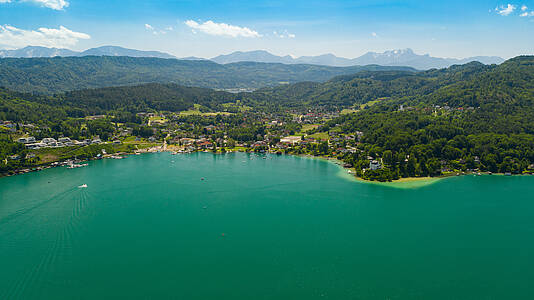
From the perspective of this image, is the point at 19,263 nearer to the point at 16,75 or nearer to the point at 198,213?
the point at 198,213

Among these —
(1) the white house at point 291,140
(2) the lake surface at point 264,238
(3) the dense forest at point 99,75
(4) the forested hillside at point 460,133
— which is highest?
(3) the dense forest at point 99,75

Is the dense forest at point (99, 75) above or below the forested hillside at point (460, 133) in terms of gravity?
above

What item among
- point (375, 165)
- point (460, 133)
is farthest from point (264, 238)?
point (460, 133)

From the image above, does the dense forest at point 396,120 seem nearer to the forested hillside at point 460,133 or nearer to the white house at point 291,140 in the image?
the forested hillside at point 460,133

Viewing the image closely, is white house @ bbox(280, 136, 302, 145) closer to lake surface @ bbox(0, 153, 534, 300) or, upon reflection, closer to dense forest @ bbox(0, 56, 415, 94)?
lake surface @ bbox(0, 153, 534, 300)

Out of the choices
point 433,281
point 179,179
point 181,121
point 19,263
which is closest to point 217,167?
point 179,179

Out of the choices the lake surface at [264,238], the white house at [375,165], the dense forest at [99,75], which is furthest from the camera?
the dense forest at [99,75]

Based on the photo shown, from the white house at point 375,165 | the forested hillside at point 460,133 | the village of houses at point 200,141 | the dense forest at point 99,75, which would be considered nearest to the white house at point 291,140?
the village of houses at point 200,141

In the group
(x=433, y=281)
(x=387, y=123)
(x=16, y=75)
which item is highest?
(x=16, y=75)

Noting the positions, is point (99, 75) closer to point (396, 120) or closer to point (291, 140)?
point (291, 140)
